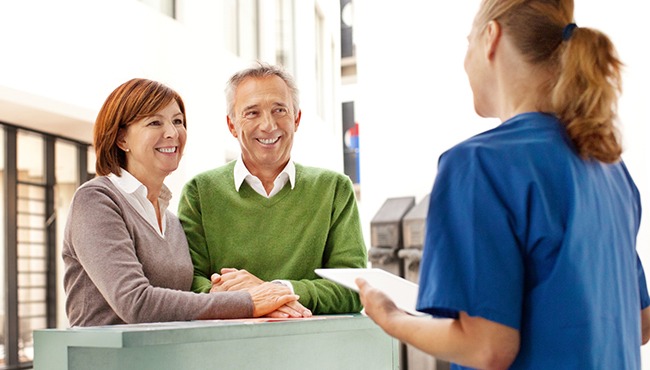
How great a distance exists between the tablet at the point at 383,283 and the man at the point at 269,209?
1.55ft

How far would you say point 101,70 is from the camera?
5.34 meters

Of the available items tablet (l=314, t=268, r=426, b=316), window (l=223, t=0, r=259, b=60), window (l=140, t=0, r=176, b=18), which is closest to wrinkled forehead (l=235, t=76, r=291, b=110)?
tablet (l=314, t=268, r=426, b=316)

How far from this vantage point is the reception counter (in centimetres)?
128

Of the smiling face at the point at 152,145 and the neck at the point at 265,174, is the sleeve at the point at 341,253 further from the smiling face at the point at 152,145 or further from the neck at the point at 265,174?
the smiling face at the point at 152,145

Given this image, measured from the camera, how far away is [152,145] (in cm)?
176

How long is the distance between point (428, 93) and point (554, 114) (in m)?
4.28

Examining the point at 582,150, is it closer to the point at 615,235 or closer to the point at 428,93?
the point at 615,235

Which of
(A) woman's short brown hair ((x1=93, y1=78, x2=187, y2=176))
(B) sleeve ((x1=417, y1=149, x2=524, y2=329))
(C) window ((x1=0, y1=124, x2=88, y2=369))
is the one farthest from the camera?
(C) window ((x1=0, y1=124, x2=88, y2=369))

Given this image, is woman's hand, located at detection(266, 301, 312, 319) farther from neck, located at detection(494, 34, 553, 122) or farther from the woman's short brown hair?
neck, located at detection(494, 34, 553, 122)

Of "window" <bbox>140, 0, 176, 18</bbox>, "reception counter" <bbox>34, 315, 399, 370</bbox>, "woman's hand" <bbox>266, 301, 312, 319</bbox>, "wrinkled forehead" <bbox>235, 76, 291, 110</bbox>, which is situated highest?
"window" <bbox>140, 0, 176, 18</bbox>

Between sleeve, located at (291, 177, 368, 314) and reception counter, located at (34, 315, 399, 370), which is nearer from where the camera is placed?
reception counter, located at (34, 315, 399, 370)

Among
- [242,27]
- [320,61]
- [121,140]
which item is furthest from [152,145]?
[320,61]

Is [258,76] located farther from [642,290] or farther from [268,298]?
[642,290]

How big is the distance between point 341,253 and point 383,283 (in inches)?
22.8
